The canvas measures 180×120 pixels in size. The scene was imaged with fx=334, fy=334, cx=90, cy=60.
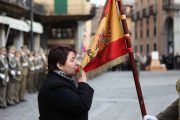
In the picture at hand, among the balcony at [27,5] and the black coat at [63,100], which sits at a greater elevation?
the balcony at [27,5]

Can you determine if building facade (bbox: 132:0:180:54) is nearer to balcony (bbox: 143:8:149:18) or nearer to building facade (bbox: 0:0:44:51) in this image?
balcony (bbox: 143:8:149:18)

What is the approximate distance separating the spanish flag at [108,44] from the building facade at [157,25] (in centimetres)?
2942

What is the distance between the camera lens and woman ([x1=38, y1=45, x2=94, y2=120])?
9.05ft

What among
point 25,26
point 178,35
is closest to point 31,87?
point 25,26

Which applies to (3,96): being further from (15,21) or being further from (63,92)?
(15,21)

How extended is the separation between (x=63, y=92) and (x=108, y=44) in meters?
0.91

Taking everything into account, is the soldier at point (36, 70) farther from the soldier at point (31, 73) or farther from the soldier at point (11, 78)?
the soldier at point (11, 78)

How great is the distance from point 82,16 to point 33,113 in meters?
22.4

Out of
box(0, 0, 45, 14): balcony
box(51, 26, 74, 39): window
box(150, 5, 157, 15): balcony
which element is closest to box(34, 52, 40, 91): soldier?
box(0, 0, 45, 14): balcony

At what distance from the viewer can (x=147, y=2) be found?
152ft

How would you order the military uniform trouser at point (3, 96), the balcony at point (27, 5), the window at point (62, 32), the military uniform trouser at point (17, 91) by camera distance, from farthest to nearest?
the window at point (62, 32), the balcony at point (27, 5), the military uniform trouser at point (17, 91), the military uniform trouser at point (3, 96)

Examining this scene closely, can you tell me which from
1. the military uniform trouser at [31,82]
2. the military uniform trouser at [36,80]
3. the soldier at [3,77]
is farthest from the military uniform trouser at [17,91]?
the military uniform trouser at [36,80]

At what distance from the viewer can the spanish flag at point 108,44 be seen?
133 inches

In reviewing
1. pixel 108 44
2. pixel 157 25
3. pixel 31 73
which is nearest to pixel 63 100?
pixel 108 44
